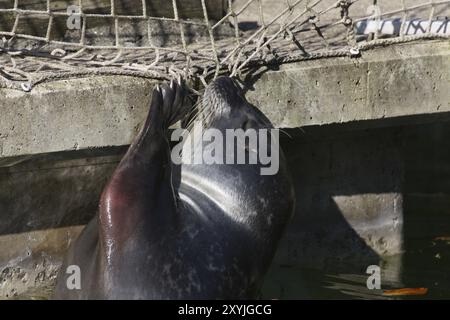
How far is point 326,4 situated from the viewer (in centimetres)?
848

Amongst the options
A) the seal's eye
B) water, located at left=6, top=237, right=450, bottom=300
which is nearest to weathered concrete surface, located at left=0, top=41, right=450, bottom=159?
the seal's eye

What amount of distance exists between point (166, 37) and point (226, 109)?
1503mm

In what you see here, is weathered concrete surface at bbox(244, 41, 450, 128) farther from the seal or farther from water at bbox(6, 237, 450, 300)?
water at bbox(6, 237, 450, 300)

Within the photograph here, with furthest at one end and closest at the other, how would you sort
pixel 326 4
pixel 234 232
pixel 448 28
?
pixel 326 4 < pixel 448 28 < pixel 234 232

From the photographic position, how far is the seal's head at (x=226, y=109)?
6151 mm

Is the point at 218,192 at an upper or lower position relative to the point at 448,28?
lower

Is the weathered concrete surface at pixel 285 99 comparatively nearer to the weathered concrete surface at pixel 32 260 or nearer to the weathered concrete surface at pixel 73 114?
the weathered concrete surface at pixel 73 114

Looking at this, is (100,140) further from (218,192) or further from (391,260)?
(391,260)

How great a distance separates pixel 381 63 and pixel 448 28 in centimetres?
59

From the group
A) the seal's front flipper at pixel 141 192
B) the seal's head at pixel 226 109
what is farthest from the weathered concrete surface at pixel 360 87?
the seal's front flipper at pixel 141 192

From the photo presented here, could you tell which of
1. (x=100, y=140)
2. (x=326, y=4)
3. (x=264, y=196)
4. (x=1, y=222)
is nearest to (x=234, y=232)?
(x=264, y=196)

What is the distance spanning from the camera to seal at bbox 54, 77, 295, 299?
5.41m

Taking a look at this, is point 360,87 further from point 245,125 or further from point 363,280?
point 363,280

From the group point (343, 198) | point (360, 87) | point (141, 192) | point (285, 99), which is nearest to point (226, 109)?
point (285, 99)
